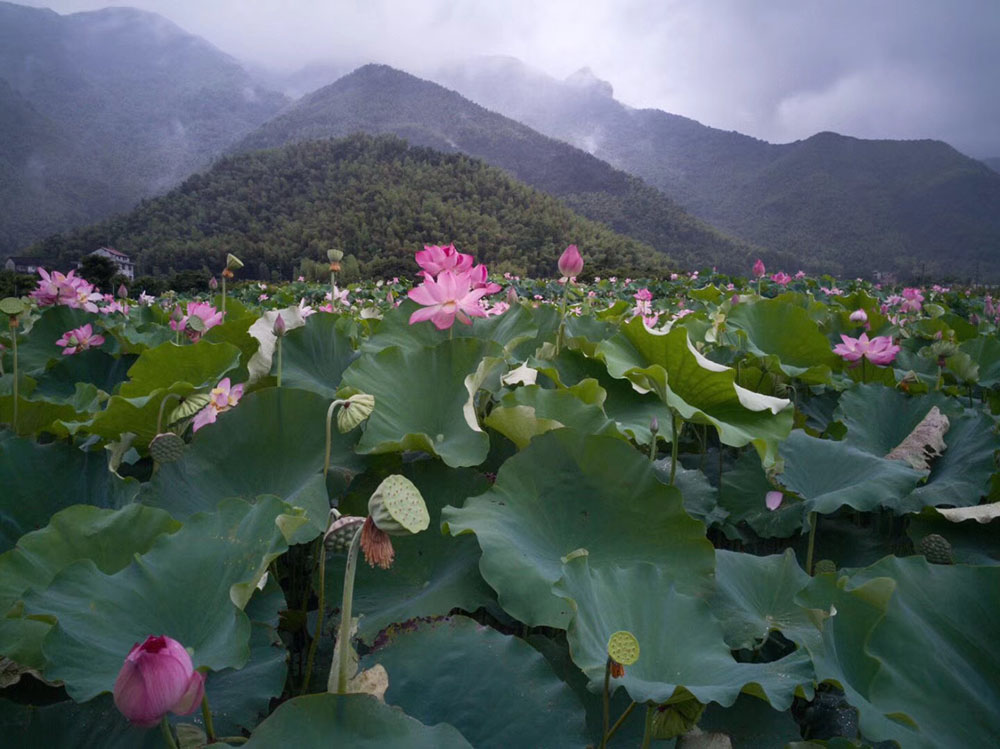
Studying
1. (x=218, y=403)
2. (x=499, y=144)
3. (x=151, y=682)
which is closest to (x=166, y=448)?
(x=218, y=403)

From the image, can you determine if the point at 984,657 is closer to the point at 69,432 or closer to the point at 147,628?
the point at 147,628

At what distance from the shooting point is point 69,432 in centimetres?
99

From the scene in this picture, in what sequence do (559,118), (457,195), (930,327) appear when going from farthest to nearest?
(559,118), (457,195), (930,327)

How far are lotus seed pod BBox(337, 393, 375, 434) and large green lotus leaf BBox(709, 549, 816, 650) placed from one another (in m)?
0.49

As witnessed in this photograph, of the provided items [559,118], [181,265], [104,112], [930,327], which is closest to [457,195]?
[181,265]

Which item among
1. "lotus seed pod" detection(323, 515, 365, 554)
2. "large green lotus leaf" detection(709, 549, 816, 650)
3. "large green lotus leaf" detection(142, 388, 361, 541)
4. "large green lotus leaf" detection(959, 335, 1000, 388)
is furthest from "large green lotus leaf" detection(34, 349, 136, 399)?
"large green lotus leaf" detection(959, 335, 1000, 388)

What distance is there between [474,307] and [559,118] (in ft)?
480

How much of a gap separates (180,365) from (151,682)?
80cm

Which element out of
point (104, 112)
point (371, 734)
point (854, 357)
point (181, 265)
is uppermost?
point (104, 112)

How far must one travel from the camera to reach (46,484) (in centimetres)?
81

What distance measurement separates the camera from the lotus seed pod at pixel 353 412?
731 millimetres

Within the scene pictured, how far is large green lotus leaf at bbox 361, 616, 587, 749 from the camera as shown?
1.69 feet

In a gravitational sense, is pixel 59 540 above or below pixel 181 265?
above

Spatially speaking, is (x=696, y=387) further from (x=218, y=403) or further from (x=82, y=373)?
(x=82, y=373)
